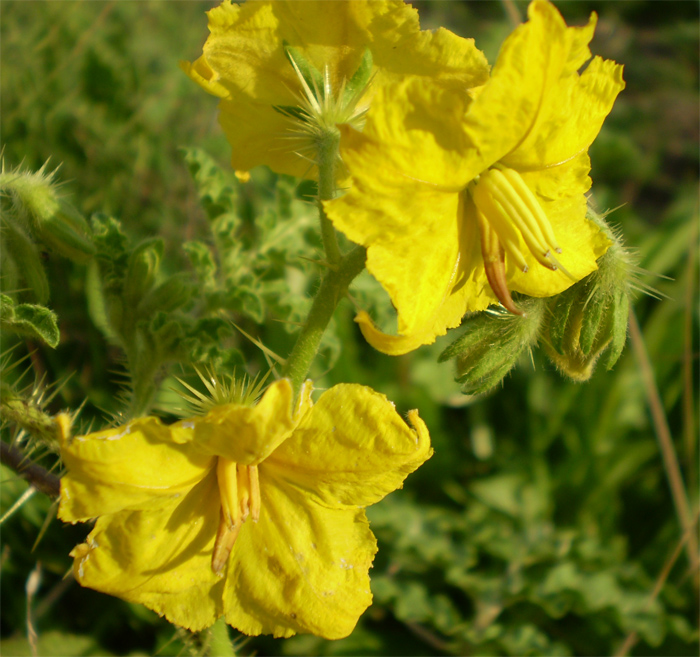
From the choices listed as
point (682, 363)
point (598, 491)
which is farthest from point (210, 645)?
point (682, 363)

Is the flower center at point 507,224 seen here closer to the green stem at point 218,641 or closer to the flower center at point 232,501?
the flower center at point 232,501

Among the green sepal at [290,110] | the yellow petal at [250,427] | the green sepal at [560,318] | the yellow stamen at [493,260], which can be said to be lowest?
the yellow petal at [250,427]

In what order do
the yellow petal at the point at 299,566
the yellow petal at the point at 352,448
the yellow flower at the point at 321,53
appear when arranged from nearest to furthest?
the yellow petal at the point at 352,448 < the yellow petal at the point at 299,566 < the yellow flower at the point at 321,53

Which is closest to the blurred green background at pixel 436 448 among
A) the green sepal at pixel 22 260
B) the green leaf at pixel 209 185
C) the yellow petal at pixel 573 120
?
the green leaf at pixel 209 185

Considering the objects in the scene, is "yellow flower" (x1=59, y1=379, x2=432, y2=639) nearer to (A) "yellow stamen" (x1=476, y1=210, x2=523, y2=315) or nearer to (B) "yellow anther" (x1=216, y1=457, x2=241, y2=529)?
(B) "yellow anther" (x1=216, y1=457, x2=241, y2=529)

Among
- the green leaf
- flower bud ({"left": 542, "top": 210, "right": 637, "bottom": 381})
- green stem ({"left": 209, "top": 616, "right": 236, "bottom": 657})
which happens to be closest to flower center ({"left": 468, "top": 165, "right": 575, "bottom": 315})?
flower bud ({"left": 542, "top": 210, "right": 637, "bottom": 381})

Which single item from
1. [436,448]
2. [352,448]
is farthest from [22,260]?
[436,448]

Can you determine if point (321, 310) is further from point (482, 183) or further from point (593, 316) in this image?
point (593, 316)
